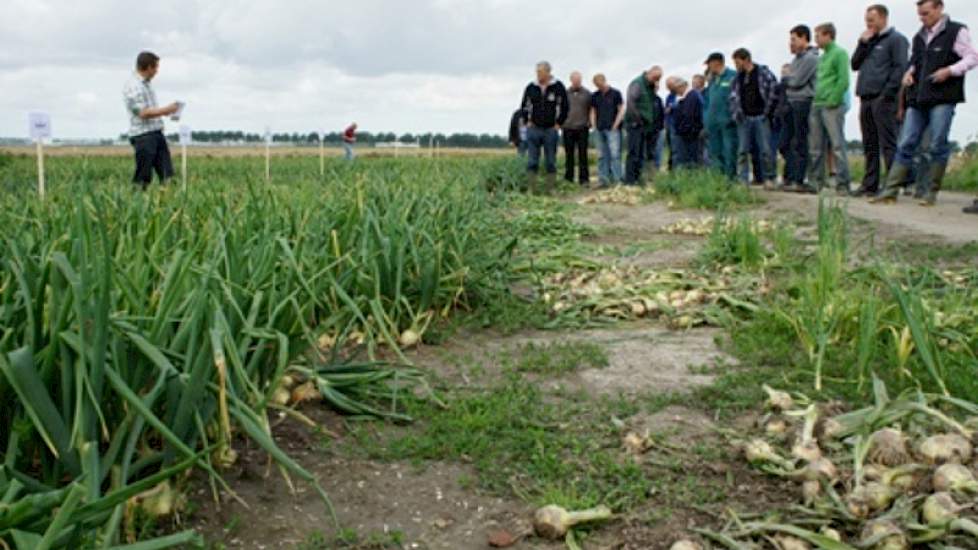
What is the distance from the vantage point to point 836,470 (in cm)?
197

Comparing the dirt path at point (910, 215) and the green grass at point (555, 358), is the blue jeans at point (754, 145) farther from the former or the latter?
the green grass at point (555, 358)

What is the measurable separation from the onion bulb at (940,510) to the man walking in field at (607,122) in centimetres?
1039

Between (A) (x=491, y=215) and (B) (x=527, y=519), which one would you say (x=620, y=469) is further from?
(A) (x=491, y=215)

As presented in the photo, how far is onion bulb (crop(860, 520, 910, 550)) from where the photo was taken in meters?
1.66

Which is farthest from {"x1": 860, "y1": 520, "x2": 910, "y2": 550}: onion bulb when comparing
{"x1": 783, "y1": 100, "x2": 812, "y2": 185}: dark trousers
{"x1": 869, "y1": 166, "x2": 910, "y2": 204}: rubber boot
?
{"x1": 783, "y1": 100, "x2": 812, "y2": 185}: dark trousers

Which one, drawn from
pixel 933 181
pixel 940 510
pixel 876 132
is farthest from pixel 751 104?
pixel 940 510

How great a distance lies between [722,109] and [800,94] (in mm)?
1260

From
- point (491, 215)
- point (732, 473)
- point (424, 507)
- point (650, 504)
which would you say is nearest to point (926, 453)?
point (732, 473)

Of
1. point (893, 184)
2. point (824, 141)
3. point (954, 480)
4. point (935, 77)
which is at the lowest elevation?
point (954, 480)

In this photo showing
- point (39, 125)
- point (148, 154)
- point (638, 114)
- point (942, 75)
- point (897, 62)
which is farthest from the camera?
point (638, 114)

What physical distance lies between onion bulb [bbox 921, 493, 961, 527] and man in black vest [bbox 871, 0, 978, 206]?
6.03 metres

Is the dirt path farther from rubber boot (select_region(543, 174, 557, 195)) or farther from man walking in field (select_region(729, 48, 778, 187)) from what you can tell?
rubber boot (select_region(543, 174, 557, 195))

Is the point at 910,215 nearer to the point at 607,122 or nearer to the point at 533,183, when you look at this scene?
the point at 533,183

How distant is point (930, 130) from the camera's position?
7.29 metres
